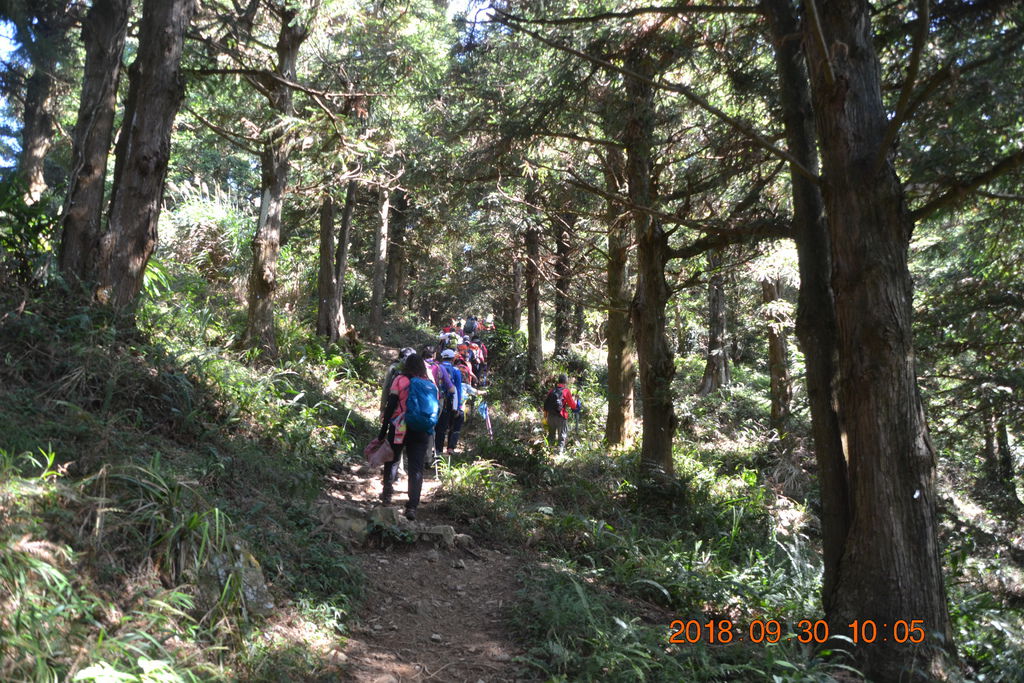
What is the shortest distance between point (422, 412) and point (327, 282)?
364 inches

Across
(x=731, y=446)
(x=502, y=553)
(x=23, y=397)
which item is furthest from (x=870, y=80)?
(x=731, y=446)

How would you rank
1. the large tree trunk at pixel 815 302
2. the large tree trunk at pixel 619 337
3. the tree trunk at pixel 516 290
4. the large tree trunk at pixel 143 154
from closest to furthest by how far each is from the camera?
the large tree trunk at pixel 815 302 < the large tree trunk at pixel 143 154 < the large tree trunk at pixel 619 337 < the tree trunk at pixel 516 290

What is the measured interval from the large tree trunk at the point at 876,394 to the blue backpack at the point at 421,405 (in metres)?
3.97

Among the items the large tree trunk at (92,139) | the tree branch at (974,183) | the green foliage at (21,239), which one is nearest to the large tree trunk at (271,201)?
the large tree trunk at (92,139)

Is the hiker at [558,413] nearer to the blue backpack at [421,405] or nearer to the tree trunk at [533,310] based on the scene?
the tree trunk at [533,310]

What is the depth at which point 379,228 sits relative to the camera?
730 inches

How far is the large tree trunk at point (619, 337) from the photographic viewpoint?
12.8 meters

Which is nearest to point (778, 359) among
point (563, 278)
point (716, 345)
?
point (716, 345)

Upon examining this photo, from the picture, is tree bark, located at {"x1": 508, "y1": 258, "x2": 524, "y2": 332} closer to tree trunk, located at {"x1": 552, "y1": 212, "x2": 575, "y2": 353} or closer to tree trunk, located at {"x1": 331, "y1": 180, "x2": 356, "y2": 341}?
tree trunk, located at {"x1": 552, "y1": 212, "x2": 575, "y2": 353}

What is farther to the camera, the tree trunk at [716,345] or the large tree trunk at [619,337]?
the tree trunk at [716,345]

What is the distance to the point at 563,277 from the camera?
16.1 metres

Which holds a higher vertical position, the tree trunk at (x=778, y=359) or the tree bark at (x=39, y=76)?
the tree bark at (x=39, y=76)

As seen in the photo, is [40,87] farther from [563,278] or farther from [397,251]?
[397,251]
